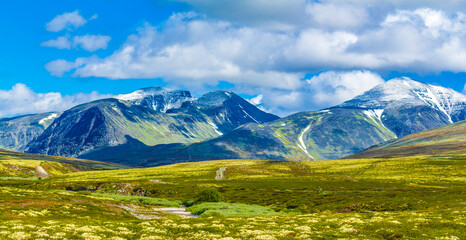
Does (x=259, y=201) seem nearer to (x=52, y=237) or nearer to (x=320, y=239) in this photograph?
(x=320, y=239)

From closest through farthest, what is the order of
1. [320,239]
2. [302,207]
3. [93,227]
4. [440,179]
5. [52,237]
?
[52,237] → [320,239] → [93,227] → [302,207] → [440,179]

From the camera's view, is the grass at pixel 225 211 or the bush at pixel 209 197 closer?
Answer: the grass at pixel 225 211

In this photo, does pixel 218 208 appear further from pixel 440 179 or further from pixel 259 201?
pixel 440 179

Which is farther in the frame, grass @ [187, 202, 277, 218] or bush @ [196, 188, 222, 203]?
bush @ [196, 188, 222, 203]

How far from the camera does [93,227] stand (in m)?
36.2

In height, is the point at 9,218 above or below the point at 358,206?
above

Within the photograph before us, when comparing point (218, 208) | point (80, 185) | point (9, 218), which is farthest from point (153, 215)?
point (80, 185)

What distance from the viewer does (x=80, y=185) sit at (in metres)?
134

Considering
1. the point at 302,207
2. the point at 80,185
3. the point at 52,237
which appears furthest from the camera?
the point at 80,185

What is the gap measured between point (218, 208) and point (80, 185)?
82.4 metres

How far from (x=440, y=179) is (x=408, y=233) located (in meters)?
102

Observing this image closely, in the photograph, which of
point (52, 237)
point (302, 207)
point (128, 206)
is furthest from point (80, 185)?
point (52, 237)

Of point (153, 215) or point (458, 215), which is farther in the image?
point (153, 215)

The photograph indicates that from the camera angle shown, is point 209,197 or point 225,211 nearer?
point 225,211
